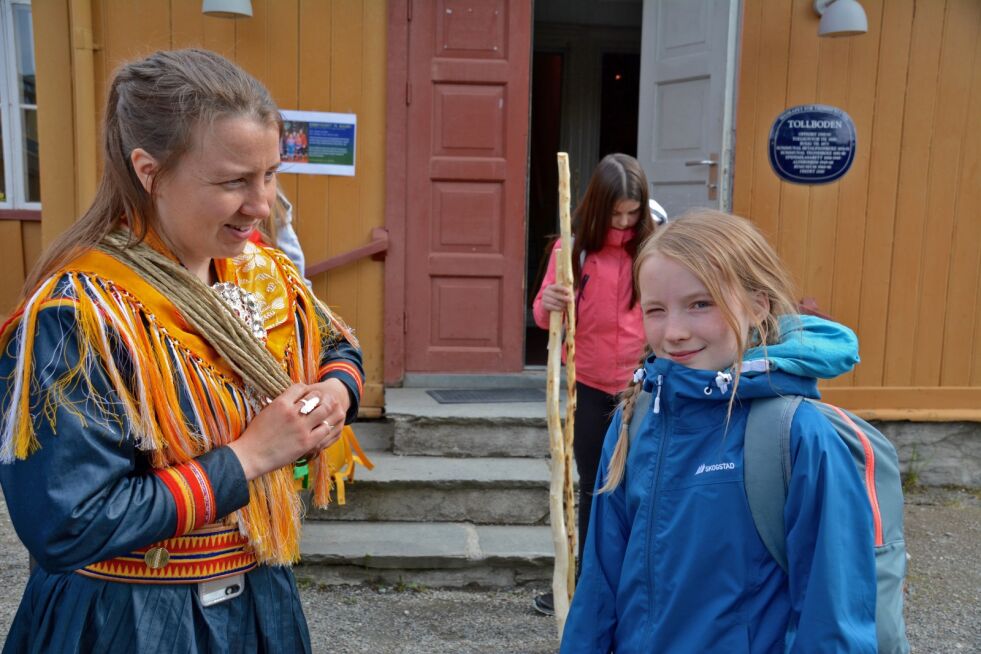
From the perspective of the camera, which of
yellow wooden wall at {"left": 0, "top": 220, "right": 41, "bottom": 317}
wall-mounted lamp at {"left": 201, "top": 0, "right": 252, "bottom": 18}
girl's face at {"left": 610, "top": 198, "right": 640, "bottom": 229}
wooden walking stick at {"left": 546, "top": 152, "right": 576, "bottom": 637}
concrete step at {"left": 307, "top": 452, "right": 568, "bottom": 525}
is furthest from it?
yellow wooden wall at {"left": 0, "top": 220, "right": 41, "bottom": 317}

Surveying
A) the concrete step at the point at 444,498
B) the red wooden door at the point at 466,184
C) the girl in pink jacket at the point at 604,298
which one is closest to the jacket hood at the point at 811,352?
the girl in pink jacket at the point at 604,298

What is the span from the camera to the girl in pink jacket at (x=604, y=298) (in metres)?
3.60

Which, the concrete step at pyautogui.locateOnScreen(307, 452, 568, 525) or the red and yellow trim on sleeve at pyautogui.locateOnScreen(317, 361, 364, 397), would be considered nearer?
the red and yellow trim on sleeve at pyautogui.locateOnScreen(317, 361, 364, 397)

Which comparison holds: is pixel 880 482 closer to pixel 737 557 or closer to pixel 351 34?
pixel 737 557

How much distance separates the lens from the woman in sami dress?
1.31 metres

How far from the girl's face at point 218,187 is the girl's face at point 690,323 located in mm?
722

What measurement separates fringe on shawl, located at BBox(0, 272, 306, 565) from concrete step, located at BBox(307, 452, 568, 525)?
311cm

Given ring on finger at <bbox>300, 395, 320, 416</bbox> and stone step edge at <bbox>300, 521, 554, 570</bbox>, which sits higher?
ring on finger at <bbox>300, 395, 320, 416</bbox>

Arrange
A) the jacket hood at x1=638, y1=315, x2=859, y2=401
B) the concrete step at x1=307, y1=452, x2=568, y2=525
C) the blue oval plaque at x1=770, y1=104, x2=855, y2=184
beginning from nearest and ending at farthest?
the jacket hood at x1=638, y1=315, x2=859, y2=401 → the concrete step at x1=307, y1=452, x2=568, y2=525 → the blue oval plaque at x1=770, y1=104, x2=855, y2=184

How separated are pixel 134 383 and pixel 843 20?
475 cm

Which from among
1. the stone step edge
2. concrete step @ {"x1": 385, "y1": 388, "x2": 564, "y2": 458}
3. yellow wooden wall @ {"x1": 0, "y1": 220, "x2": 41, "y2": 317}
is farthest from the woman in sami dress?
yellow wooden wall @ {"x1": 0, "y1": 220, "x2": 41, "y2": 317}

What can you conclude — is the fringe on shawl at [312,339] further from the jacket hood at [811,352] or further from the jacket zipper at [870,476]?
the jacket zipper at [870,476]

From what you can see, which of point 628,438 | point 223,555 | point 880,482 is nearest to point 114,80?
point 223,555

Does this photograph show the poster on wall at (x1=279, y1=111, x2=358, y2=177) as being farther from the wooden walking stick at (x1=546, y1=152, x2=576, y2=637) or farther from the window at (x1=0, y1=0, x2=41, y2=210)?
the window at (x1=0, y1=0, x2=41, y2=210)
